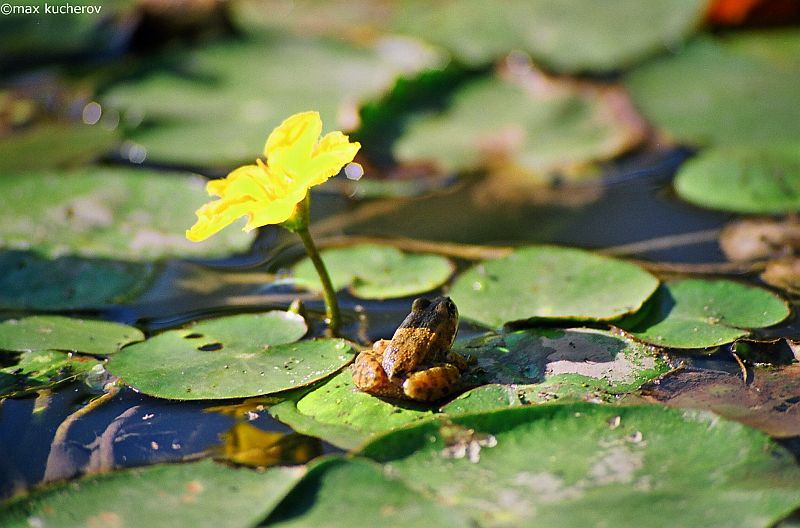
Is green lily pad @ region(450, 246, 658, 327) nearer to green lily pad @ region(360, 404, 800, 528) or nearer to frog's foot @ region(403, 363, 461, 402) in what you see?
frog's foot @ region(403, 363, 461, 402)

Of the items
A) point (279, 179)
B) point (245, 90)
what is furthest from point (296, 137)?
point (245, 90)

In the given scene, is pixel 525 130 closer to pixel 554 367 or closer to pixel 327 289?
pixel 327 289

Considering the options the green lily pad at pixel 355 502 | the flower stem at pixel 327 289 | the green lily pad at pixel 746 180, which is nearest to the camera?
the green lily pad at pixel 355 502

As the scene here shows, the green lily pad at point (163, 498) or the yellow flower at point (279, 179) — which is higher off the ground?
the yellow flower at point (279, 179)

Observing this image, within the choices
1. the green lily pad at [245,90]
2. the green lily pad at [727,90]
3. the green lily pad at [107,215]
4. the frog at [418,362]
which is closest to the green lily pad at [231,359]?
the frog at [418,362]

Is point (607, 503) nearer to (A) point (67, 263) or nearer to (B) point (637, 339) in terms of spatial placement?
(B) point (637, 339)

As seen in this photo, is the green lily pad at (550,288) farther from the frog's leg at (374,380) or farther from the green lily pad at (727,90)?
Answer: the green lily pad at (727,90)

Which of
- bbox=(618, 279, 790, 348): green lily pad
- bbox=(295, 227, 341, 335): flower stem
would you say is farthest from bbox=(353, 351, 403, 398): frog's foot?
bbox=(618, 279, 790, 348): green lily pad
